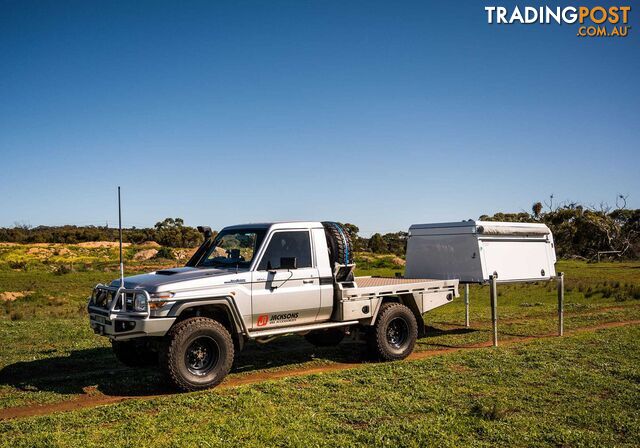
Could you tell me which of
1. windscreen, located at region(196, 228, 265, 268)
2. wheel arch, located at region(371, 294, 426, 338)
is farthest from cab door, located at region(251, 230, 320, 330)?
wheel arch, located at region(371, 294, 426, 338)

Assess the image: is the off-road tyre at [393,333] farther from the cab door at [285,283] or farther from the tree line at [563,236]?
the tree line at [563,236]

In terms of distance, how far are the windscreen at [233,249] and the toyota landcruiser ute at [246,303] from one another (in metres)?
0.02

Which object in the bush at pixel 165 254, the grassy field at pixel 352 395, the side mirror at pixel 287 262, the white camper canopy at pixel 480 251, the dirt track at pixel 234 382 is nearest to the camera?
the grassy field at pixel 352 395

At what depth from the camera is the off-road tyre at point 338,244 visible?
10.3 meters

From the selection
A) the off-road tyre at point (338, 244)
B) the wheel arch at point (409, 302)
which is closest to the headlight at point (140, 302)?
the off-road tyre at point (338, 244)

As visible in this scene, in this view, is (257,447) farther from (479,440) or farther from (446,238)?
(446,238)

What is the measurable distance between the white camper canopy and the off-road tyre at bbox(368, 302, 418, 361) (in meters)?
2.38

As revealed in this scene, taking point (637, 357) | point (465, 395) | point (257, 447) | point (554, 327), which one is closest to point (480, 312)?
point (554, 327)

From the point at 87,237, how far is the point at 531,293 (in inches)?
2552

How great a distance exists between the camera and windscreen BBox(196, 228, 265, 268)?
9.61m

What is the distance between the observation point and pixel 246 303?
9.09m

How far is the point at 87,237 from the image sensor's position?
252 ft

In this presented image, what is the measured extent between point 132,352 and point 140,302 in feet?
5.83

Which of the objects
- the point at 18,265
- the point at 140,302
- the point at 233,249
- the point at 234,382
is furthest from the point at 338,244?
the point at 18,265
